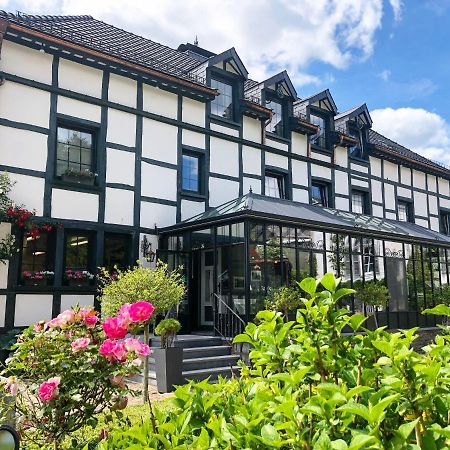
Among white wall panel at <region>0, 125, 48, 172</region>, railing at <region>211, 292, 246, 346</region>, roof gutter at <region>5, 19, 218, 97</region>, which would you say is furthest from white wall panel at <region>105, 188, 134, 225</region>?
roof gutter at <region>5, 19, 218, 97</region>

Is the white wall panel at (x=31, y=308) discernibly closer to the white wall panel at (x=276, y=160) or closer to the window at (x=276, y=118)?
the white wall panel at (x=276, y=160)

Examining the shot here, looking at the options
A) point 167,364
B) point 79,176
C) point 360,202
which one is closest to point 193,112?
point 79,176

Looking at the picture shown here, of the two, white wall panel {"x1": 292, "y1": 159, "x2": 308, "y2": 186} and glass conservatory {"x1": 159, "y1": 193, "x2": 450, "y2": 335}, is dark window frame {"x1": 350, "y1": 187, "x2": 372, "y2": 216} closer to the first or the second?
glass conservatory {"x1": 159, "y1": 193, "x2": 450, "y2": 335}

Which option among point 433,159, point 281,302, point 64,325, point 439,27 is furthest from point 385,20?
point 433,159

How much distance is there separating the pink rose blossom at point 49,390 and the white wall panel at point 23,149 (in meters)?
8.27

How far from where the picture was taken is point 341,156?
55.3 feet

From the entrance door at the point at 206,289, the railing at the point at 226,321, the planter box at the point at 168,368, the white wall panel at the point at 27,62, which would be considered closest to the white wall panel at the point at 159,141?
the white wall panel at the point at 27,62

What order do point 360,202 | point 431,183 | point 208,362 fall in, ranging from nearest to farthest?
point 208,362 → point 360,202 → point 431,183

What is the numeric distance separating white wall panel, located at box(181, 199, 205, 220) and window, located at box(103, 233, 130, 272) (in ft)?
5.71

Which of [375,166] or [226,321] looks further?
[375,166]

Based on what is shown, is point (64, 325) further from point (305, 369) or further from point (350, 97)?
point (350, 97)

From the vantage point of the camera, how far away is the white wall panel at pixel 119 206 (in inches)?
431

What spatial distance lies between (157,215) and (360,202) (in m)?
8.88

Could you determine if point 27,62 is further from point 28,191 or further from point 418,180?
point 418,180
